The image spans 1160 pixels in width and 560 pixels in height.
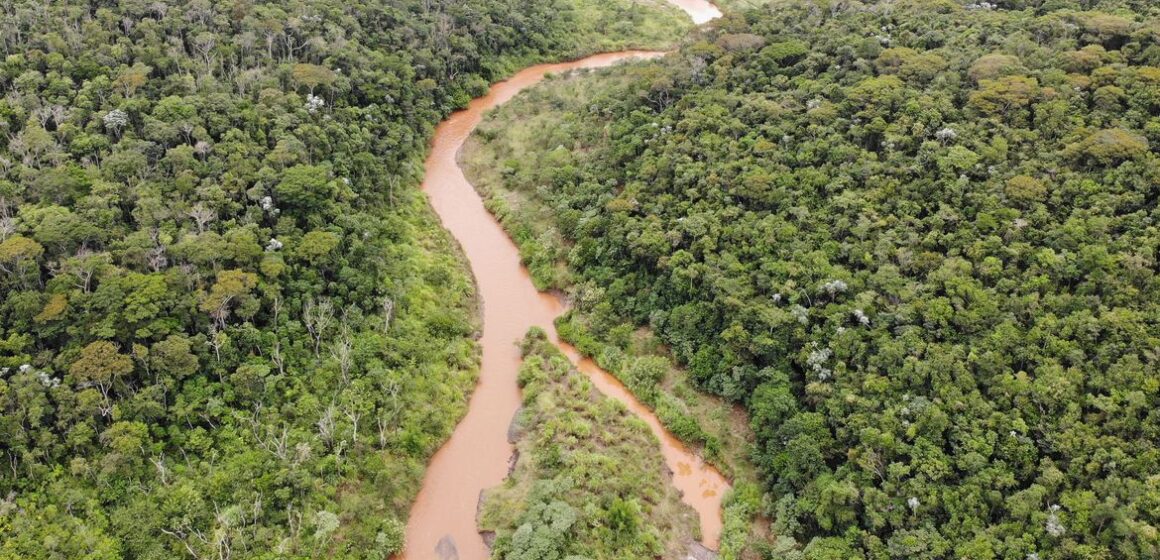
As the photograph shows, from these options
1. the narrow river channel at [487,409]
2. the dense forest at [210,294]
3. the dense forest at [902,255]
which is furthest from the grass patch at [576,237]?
the dense forest at [210,294]

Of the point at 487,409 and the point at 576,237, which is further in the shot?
the point at 576,237

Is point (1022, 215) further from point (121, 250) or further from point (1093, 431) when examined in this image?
point (121, 250)

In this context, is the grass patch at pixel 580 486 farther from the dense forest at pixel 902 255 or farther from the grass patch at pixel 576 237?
the dense forest at pixel 902 255

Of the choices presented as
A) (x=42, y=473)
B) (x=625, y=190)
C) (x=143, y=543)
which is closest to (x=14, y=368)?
(x=42, y=473)

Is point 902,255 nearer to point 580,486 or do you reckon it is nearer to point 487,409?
point 580,486

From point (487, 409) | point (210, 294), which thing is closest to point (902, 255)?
point (487, 409)

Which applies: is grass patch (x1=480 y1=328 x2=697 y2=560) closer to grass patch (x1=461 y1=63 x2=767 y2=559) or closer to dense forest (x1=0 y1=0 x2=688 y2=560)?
grass patch (x1=461 y1=63 x2=767 y2=559)
